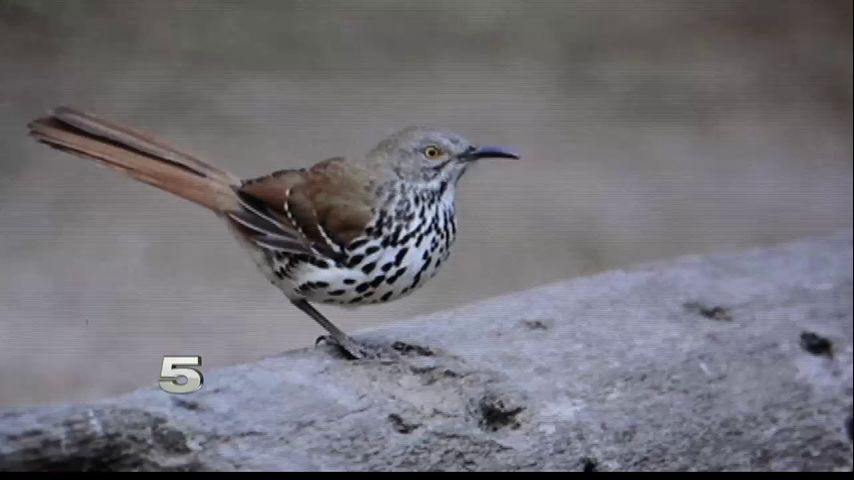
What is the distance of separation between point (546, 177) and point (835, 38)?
0.71 metres

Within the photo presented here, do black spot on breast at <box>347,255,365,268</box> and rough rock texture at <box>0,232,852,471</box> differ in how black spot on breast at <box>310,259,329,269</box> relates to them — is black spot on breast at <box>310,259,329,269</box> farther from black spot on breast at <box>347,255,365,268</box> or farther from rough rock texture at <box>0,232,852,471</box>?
rough rock texture at <box>0,232,852,471</box>

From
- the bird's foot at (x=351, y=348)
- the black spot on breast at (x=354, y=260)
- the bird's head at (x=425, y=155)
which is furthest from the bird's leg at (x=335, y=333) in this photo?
the bird's head at (x=425, y=155)

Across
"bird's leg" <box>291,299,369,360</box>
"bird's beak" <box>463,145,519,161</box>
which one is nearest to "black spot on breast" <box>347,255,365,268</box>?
"bird's leg" <box>291,299,369,360</box>

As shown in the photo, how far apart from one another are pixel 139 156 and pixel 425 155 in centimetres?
43

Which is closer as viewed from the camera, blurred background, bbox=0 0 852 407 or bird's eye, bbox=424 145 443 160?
blurred background, bbox=0 0 852 407

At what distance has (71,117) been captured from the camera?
5.71 ft

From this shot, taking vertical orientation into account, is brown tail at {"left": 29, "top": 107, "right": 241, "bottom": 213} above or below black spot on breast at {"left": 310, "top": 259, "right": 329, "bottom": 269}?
above

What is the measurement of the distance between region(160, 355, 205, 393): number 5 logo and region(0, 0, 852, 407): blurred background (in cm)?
2

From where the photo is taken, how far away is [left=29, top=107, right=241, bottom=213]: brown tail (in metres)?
1.74

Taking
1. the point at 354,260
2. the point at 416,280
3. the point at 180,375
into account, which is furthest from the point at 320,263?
the point at 180,375

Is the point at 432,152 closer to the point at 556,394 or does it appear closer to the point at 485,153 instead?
the point at 485,153

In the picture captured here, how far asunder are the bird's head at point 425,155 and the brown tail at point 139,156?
0.76ft

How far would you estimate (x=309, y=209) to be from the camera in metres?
1.85

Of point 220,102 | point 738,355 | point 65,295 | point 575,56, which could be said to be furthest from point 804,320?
point 65,295
